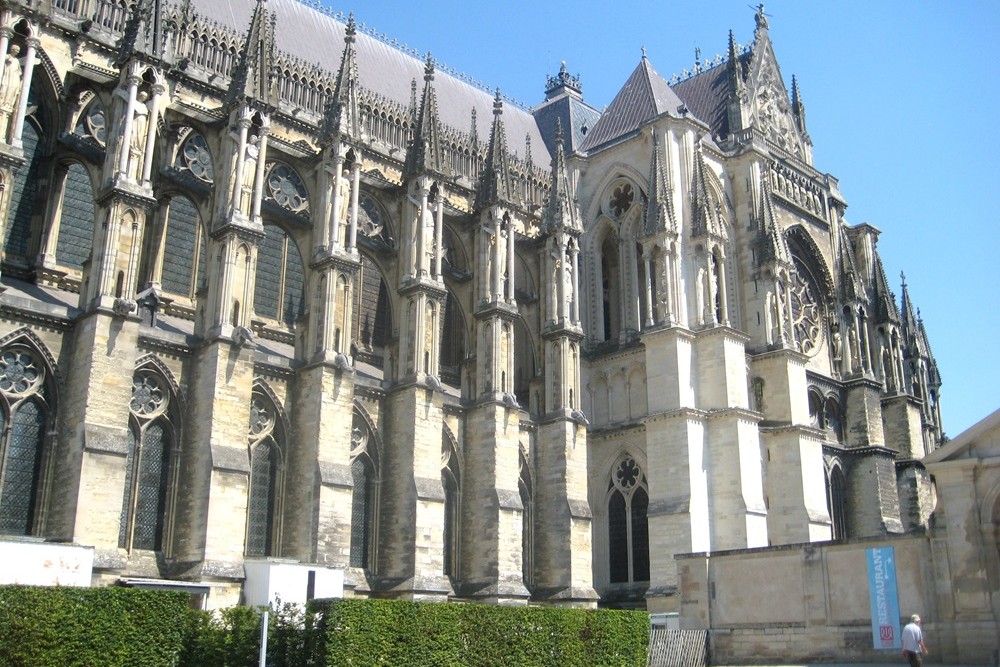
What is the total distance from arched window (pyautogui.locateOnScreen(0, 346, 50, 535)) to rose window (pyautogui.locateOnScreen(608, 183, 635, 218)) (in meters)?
22.4

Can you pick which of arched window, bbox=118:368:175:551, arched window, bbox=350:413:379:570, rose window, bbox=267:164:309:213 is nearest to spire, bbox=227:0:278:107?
rose window, bbox=267:164:309:213

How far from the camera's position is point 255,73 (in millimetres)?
26719

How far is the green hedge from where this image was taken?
1584cm

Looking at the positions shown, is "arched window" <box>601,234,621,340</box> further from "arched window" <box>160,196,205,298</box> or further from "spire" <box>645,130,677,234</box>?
"arched window" <box>160,196,205,298</box>

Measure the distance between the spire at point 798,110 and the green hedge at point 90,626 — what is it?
3594cm

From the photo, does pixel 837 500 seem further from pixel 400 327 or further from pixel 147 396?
pixel 147 396

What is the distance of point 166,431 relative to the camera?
2367 centimetres

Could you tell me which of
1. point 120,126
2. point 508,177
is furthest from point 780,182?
point 120,126

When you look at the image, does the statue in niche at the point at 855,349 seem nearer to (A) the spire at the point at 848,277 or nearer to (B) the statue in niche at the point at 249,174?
(A) the spire at the point at 848,277

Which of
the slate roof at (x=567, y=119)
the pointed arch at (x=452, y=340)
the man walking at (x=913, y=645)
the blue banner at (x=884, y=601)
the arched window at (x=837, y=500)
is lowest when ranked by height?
the man walking at (x=913, y=645)

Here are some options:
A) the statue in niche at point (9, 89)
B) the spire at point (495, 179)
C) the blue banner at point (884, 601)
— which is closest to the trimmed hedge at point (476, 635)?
the blue banner at point (884, 601)

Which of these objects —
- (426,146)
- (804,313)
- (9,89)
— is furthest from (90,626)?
(804,313)

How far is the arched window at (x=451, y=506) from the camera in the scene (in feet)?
96.6

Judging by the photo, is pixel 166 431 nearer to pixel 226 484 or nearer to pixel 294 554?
pixel 226 484
